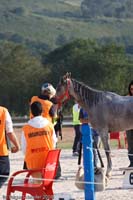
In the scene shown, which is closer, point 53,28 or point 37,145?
point 37,145

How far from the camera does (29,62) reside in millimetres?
79938

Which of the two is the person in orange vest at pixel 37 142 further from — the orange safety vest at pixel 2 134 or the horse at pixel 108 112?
the horse at pixel 108 112

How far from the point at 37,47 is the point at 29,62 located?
7096cm

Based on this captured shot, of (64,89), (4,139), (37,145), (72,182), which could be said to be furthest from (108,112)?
(4,139)

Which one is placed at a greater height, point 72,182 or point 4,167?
point 4,167

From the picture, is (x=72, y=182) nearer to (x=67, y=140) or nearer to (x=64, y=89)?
(x=64, y=89)

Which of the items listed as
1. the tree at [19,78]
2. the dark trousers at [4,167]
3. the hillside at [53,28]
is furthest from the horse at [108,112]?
the hillside at [53,28]

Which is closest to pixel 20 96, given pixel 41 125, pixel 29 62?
pixel 29 62

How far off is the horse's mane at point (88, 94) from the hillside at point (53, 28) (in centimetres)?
12708

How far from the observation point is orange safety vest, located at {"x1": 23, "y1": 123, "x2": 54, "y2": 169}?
12055mm

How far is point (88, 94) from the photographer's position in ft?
58.9

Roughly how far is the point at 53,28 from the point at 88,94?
152037 mm

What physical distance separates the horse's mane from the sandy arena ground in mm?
1592

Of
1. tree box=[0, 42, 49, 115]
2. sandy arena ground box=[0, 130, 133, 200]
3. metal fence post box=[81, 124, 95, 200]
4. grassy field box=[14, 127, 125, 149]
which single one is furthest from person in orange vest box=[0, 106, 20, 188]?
tree box=[0, 42, 49, 115]
